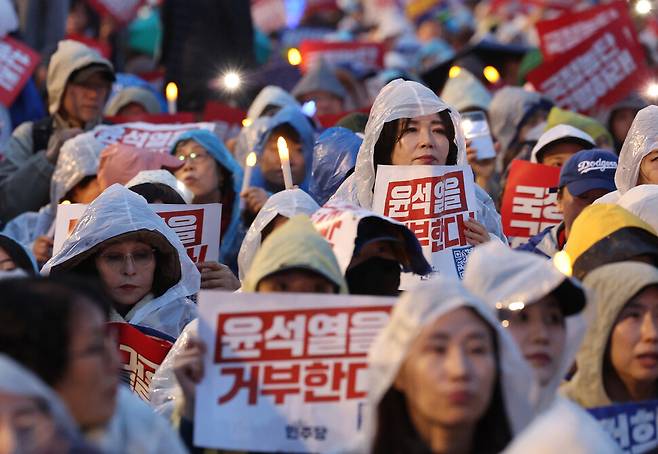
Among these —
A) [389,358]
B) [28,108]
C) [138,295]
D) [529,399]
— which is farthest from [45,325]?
[28,108]

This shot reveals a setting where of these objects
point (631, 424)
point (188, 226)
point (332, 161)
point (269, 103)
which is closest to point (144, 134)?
point (332, 161)

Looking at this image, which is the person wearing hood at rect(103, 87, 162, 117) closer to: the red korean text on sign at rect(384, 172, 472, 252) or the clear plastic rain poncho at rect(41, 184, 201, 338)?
the clear plastic rain poncho at rect(41, 184, 201, 338)

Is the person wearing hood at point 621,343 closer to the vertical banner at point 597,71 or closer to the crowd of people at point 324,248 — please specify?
the crowd of people at point 324,248

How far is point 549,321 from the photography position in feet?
17.8

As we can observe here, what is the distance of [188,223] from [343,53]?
25.8 ft

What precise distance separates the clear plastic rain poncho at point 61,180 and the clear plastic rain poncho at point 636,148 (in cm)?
279

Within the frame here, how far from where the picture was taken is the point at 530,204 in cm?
969

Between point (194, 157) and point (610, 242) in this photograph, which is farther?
point (194, 157)

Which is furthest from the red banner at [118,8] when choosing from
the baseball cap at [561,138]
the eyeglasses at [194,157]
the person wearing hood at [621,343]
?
the person wearing hood at [621,343]

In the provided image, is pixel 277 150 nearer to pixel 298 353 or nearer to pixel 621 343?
pixel 621 343

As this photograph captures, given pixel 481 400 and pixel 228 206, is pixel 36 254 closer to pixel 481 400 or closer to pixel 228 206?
pixel 228 206

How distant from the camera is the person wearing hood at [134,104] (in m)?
12.9

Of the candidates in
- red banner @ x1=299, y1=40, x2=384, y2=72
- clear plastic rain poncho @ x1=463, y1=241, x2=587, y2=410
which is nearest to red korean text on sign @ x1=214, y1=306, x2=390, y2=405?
clear plastic rain poncho @ x1=463, y1=241, x2=587, y2=410

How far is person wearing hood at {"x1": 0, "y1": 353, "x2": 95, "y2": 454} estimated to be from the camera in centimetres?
423
